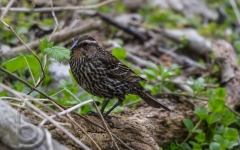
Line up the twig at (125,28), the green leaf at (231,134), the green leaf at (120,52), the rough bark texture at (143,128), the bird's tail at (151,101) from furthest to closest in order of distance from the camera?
the twig at (125,28) → the green leaf at (120,52) → the bird's tail at (151,101) → the green leaf at (231,134) → the rough bark texture at (143,128)

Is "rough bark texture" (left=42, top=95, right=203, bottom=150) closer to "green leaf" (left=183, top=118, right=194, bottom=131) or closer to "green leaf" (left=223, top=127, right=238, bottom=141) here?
"green leaf" (left=183, top=118, right=194, bottom=131)

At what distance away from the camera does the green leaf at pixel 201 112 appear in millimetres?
5410

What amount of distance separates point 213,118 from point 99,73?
139cm

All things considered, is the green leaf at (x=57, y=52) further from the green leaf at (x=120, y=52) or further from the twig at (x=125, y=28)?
the twig at (x=125, y=28)

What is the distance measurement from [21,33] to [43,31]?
1.26 feet

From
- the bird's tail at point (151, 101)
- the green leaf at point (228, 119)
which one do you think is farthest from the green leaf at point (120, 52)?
the green leaf at point (228, 119)

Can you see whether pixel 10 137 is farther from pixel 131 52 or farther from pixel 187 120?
pixel 131 52

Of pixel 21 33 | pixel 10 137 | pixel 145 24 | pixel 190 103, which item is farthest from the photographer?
pixel 145 24

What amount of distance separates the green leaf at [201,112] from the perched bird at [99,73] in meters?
0.35

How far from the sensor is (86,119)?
4121 mm

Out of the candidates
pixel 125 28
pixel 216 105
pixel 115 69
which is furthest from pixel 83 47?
pixel 125 28

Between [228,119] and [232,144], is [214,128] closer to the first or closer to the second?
[228,119]

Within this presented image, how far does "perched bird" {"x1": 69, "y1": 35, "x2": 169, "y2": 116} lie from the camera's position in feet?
16.3

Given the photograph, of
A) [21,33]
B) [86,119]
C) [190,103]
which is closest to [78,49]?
[86,119]
